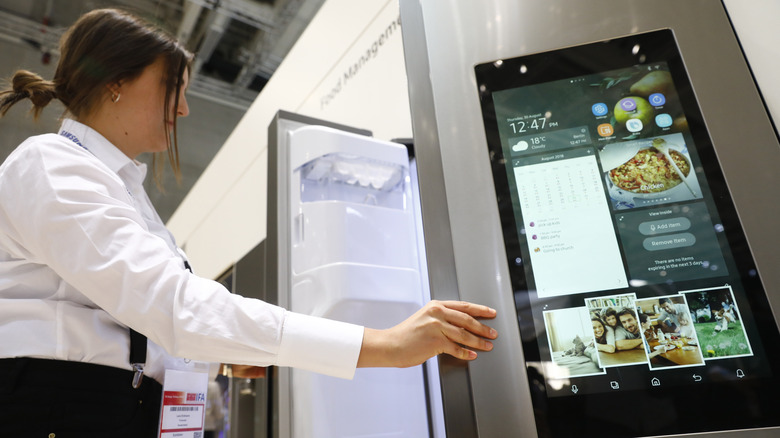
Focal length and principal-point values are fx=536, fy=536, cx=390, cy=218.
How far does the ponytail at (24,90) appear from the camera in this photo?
1.13 metres

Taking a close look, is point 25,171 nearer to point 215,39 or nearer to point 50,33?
point 215,39

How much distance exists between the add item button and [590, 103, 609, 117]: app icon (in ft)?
0.71

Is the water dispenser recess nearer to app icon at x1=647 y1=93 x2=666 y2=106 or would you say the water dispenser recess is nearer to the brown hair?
the brown hair

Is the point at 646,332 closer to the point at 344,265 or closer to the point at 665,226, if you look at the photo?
the point at 665,226

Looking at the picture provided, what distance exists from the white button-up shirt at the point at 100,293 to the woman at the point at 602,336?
1.29ft

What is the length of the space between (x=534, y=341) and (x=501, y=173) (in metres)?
0.30

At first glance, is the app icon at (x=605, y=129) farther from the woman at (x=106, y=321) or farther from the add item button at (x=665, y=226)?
the woman at (x=106, y=321)

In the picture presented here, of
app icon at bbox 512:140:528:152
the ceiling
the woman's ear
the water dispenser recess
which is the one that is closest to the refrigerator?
the water dispenser recess

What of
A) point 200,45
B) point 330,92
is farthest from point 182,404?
point 200,45

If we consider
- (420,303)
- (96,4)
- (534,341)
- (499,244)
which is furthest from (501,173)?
(96,4)

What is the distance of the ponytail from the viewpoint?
113 centimetres

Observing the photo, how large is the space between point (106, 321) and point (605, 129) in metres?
0.98

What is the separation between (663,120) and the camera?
94 cm

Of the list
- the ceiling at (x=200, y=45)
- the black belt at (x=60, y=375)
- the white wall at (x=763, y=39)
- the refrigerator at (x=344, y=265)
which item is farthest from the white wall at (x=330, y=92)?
the ceiling at (x=200, y=45)
